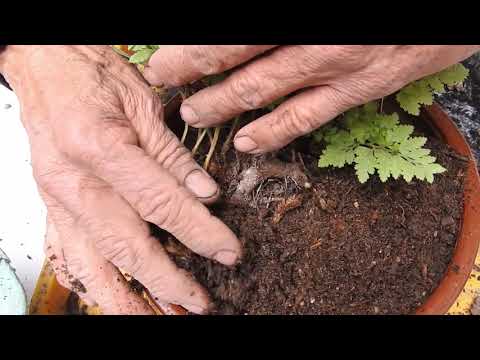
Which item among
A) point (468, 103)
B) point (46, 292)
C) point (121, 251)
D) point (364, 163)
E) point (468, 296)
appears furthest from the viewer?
point (468, 103)

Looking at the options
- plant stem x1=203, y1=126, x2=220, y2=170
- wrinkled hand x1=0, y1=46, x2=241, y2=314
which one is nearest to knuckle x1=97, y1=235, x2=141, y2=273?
wrinkled hand x1=0, y1=46, x2=241, y2=314

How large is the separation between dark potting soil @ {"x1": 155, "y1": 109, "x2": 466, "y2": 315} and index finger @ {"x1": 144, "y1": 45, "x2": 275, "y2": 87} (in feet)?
1.67

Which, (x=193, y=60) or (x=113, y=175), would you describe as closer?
(x=193, y=60)

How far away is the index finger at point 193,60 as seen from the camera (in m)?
1.40

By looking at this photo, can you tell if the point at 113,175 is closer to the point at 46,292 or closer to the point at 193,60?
the point at 193,60

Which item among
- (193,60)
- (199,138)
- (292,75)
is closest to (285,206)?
(199,138)

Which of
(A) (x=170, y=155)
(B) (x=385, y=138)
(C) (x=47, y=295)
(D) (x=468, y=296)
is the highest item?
(B) (x=385, y=138)

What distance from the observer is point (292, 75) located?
143cm

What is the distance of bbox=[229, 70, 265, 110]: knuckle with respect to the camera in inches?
59.2

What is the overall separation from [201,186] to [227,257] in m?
0.33

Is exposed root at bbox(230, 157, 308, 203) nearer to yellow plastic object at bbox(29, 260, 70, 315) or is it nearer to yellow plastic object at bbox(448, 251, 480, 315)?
yellow plastic object at bbox(448, 251, 480, 315)

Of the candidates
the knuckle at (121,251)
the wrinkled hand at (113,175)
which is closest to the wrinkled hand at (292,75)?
the wrinkled hand at (113,175)
